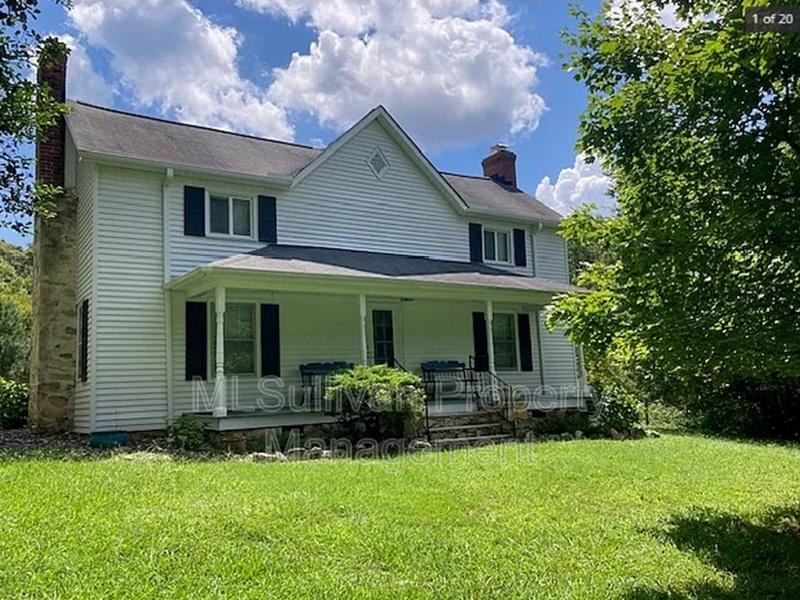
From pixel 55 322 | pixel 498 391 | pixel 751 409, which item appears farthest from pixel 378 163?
pixel 751 409

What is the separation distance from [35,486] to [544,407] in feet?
32.4

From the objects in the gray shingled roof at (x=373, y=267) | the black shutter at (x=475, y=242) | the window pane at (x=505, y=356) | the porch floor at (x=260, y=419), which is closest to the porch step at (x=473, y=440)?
the porch floor at (x=260, y=419)

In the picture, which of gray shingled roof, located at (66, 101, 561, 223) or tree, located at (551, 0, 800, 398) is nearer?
tree, located at (551, 0, 800, 398)

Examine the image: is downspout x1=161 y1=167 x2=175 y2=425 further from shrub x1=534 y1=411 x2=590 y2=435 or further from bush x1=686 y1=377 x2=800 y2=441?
bush x1=686 y1=377 x2=800 y2=441

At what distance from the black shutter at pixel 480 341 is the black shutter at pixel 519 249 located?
233 cm

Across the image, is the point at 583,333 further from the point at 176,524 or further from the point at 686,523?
the point at 176,524

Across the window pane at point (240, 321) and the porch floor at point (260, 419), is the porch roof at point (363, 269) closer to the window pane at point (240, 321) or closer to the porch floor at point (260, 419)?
the window pane at point (240, 321)

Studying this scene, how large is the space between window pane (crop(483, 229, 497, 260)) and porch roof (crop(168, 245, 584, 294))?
0.60 m

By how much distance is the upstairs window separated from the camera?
1313 centimetres

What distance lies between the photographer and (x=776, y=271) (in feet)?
17.1

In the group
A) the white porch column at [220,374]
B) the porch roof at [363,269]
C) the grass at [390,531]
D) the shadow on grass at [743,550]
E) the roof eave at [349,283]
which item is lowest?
the shadow on grass at [743,550]

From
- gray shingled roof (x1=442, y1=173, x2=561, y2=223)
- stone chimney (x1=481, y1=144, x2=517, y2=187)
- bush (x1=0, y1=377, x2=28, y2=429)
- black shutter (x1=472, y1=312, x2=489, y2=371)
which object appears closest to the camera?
bush (x1=0, y1=377, x2=28, y2=429)

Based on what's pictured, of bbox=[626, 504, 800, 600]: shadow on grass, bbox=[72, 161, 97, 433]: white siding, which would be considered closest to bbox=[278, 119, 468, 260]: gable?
bbox=[72, 161, 97, 433]: white siding

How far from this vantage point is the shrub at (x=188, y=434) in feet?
34.8
